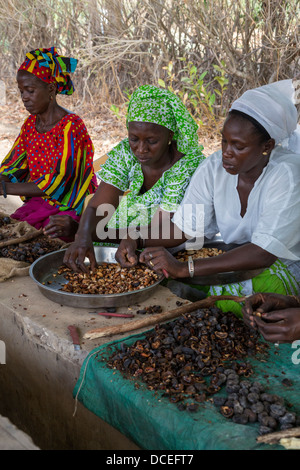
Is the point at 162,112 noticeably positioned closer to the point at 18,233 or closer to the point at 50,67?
the point at 50,67

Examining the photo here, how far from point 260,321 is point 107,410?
70 centimetres

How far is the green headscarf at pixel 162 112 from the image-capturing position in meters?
2.84

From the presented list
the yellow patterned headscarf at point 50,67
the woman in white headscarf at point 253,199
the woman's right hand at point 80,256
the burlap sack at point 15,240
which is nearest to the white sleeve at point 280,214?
the woman in white headscarf at point 253,199

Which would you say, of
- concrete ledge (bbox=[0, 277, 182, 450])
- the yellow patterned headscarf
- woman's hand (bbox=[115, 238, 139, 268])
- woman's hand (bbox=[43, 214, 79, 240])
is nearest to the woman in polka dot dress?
the yellow patterned headscarf

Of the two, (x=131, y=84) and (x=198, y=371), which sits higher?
(x=131, y=84)

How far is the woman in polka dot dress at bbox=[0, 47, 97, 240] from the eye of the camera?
3.56 meters

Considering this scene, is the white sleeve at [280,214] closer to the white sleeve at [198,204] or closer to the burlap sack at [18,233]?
the white sleeve at [198,204]

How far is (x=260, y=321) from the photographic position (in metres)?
1.92

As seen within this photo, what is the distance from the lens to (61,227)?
10.7 ft

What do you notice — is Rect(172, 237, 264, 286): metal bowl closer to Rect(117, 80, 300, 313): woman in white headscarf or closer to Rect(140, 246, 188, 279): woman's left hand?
Rect(117, 80, 300, 313): woman in white headscarf

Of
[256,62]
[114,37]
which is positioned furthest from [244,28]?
[114,37]

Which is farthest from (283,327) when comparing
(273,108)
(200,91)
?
(200,91)

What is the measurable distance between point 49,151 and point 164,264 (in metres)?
1.61

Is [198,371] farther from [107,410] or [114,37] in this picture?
[114,37]
